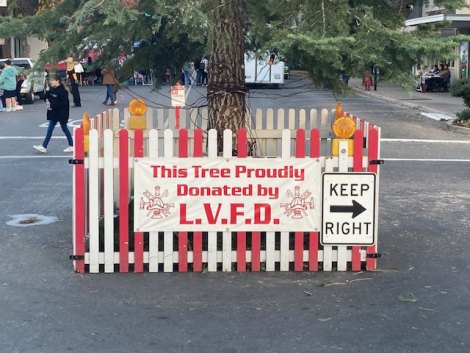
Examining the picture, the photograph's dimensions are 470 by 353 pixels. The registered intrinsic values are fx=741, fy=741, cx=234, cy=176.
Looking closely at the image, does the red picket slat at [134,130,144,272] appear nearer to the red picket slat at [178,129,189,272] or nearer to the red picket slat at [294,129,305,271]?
the red picket slat at [178,129,189,272]

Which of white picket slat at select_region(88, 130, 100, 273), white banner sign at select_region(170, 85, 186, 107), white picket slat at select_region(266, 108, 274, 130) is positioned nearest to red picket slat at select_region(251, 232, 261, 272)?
white picket slat at select_region(88, 130, 100, 273)

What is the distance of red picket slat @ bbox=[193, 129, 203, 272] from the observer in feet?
21.0

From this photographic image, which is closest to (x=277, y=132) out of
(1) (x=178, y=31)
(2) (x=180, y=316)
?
(1) (x=178, y=31)

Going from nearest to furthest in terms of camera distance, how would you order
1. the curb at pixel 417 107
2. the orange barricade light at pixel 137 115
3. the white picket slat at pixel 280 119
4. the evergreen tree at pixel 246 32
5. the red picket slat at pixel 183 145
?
the evergreen tree at pixel 246 32 < the red picket slat at pixel 183 145 < the orange barricade light at pixel 137 115 < the white picket slat at pixel 280 119 < the curb at pixel 417 107

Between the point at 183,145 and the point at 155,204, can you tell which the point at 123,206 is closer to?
the point at 155,204

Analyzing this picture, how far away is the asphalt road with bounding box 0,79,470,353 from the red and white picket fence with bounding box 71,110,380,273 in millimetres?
135

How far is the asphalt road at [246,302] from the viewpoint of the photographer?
4.91 meters

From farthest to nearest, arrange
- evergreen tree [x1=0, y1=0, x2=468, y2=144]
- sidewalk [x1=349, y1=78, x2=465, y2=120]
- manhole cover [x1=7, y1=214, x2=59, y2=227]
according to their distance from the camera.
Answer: sidewalk [x1=349, y1=78, x2=465, y2=120] → manhole cover [x1=7, y1=214, x2=59, y2=227] → evergreen tree [x1=0, y1=0, x2=468, y2=144]

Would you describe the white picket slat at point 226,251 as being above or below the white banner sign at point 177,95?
below

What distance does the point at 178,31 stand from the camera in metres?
6.54

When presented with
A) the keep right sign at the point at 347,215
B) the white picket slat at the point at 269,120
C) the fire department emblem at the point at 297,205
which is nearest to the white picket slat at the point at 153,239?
the fire department emblem at the point at 297,205

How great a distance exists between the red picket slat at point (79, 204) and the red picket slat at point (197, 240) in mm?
966

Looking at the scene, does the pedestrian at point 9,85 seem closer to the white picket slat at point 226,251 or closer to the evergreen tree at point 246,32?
the evergreen tree at point 246,32

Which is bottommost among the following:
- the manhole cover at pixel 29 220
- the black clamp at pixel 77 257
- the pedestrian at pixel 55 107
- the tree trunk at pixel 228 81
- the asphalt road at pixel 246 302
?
the asphalt road at pixel 246 302
